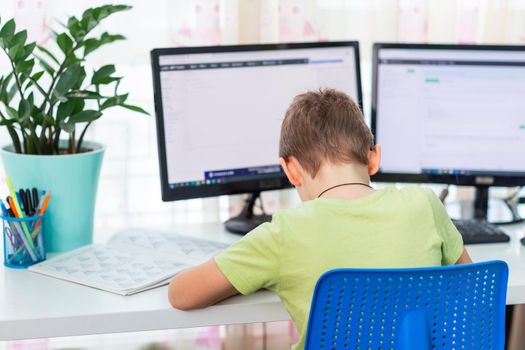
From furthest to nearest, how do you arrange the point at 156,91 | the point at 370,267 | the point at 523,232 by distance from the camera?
the point at 523,232 → the point at 156,91 → the point at 370,267

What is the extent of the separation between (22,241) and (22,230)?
0.02 metres

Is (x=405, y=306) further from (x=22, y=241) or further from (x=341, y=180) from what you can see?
(x=22, y=241)

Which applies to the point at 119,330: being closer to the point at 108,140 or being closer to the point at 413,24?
the point at 108,140

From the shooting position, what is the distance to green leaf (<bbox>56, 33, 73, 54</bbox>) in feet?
5.44

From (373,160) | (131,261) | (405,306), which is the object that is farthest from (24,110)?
(405,306)

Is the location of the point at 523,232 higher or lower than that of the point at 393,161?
lower

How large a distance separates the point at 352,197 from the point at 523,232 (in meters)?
0.71

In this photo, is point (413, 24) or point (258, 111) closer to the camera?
point (258, 111)

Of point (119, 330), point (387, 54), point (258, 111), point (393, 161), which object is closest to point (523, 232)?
point (393, 161)

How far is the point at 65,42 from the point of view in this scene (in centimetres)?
167

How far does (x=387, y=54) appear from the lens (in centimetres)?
191

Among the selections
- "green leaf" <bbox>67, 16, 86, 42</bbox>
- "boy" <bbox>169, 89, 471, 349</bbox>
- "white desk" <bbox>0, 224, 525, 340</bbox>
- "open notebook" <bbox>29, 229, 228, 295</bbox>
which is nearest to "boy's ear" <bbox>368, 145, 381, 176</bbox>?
"boy" <bbox>169, 89, 471, 349</bbox>

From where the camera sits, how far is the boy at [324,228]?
1.28 m

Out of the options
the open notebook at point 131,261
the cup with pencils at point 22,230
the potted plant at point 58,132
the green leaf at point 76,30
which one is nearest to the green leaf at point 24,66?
the potted plant at point 58,132
